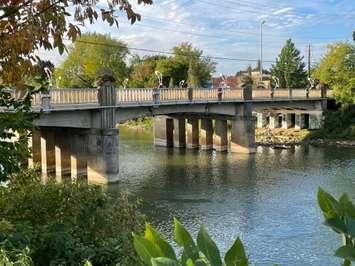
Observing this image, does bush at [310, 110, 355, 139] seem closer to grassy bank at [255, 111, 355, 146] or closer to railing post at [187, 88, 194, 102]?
grassy bank at [255, 111, 355, 146]

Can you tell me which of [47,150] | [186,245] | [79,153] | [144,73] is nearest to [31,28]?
[186,245]

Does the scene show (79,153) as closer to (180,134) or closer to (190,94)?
(190,94)

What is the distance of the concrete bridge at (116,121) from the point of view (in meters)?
32.5

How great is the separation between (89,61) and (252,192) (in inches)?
2327

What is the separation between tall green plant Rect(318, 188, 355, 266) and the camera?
2174 millimetres

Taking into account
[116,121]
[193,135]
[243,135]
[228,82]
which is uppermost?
[228,82]

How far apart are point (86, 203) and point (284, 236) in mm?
11523

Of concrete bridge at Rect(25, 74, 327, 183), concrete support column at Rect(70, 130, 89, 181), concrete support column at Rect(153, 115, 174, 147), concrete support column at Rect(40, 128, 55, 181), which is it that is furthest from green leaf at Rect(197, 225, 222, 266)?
concrete support column at Rect(153, 115, 174, 147)

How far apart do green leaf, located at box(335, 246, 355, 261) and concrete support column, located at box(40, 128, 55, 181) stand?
34.7 m

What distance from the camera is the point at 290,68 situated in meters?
86.1

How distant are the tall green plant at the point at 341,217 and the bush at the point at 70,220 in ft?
19.2

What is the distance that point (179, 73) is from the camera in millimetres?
79000

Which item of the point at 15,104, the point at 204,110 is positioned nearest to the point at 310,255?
the point at 15,104

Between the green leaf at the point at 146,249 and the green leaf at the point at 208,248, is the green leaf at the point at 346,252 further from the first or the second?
the green leaf at the point at 146,249
